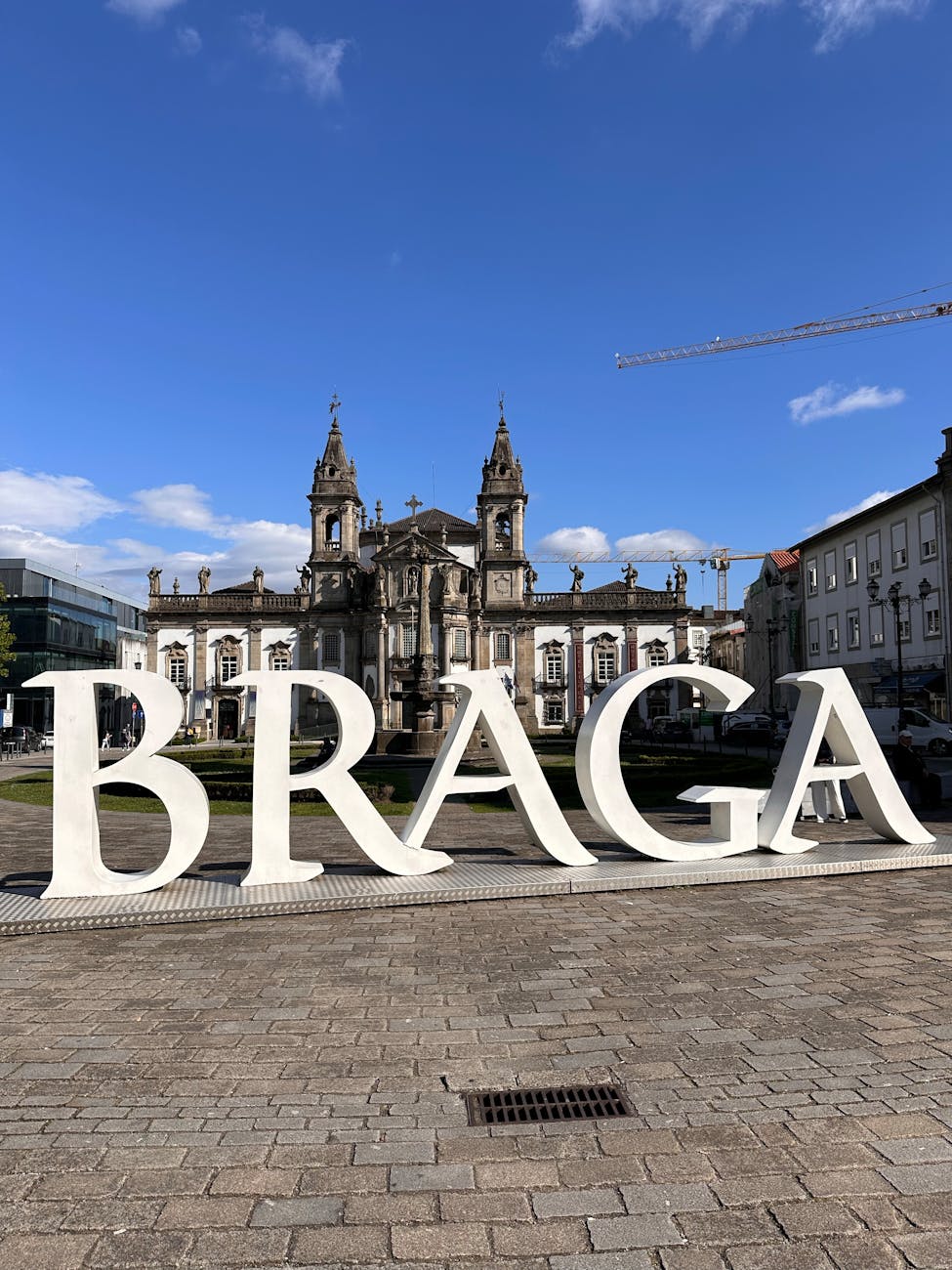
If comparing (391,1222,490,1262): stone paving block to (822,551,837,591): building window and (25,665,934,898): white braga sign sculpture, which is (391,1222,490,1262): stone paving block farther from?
(822,551,837,591): building window

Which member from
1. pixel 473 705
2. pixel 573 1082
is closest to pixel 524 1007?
pixel 573 1082

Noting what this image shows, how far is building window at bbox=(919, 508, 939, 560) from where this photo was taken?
133 ft

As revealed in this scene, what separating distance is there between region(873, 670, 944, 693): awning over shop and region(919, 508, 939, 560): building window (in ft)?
18.0

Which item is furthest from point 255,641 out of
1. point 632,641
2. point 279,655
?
point 632,641

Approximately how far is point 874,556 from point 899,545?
298 cm

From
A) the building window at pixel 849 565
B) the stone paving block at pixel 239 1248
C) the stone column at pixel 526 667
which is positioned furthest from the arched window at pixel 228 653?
the stone paving block at pixel 239 1248

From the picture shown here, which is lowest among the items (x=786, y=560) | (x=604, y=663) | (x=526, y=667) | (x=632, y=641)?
(x=526, y=667)

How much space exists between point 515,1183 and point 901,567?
151 feet

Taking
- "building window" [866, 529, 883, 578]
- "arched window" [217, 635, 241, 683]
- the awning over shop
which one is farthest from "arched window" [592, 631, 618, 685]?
"arched window" [217, 635, 241, 683]

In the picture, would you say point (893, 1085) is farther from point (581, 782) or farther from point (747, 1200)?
point (581, 782)

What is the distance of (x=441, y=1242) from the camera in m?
3.20

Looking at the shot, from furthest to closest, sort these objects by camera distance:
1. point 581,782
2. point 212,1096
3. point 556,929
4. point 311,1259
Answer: point 581,782
point 556,929
point 212,1096
point 311,1259

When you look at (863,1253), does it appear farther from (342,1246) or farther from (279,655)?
(279,655)

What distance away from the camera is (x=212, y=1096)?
4.43 m
